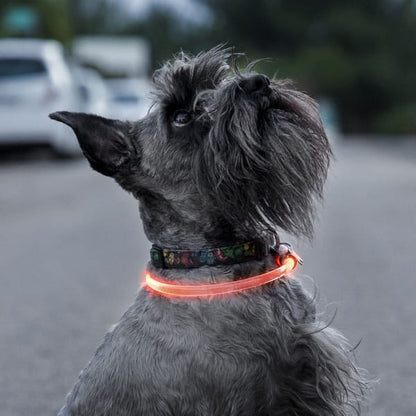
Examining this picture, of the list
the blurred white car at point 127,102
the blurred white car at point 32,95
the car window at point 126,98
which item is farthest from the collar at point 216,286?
the car window at point 126,98

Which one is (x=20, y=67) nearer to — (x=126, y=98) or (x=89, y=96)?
(x=89, y=96)

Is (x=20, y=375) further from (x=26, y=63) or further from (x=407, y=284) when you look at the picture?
(x=26, y=63)

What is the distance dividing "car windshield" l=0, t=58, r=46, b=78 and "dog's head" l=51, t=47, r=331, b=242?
1556cm

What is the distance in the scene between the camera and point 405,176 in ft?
65.9

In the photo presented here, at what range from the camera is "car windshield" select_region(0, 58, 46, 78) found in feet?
61.4

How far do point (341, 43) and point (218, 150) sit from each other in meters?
68.6

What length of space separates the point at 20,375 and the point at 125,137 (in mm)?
2465

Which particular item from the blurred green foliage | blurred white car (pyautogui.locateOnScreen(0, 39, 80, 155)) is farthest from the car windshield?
the blurred green foliage

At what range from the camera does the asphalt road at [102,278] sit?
5.39 m

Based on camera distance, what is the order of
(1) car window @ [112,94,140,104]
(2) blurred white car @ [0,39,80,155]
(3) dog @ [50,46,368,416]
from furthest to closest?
(1) car window @ [112,94,140,104], (2) blurred white car @ [0,39,80,155], (3) dog @ [50,46,368,416]

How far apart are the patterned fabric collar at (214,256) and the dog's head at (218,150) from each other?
6 centimetres

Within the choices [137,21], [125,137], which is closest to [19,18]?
[125,137]

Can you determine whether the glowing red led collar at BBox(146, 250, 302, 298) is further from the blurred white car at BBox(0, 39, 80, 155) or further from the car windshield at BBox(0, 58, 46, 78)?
the car windshield at BBox(0, 58, 46, 78)

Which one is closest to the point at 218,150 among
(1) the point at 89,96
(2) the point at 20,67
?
(2) the point at 20,67
